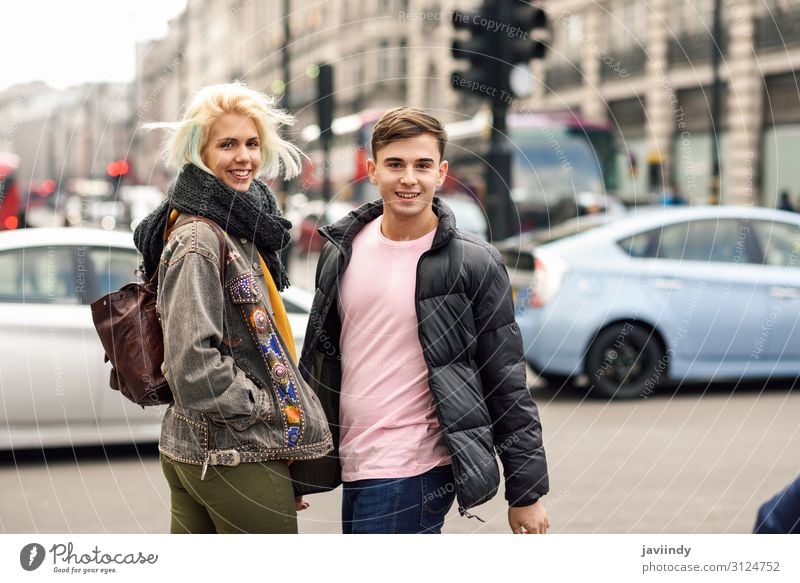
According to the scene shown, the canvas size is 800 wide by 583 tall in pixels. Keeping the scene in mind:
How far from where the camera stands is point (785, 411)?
789 cm

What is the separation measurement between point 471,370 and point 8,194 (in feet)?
71.7

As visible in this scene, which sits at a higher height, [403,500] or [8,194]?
[8,194]

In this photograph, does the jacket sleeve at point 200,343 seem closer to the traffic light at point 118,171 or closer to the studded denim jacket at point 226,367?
the studded denim jacket at point 226,367

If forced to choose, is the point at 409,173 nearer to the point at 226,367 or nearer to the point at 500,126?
the point at 226,367

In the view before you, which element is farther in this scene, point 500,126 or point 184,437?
point 500,126

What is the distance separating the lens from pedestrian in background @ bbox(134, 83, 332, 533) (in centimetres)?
248

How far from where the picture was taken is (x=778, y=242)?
8.55 metres

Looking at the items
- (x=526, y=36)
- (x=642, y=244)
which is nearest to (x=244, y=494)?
(x=642, y=244)

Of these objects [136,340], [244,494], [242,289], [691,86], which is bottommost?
[244,494]

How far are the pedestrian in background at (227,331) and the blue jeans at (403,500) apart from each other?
7.0 inches

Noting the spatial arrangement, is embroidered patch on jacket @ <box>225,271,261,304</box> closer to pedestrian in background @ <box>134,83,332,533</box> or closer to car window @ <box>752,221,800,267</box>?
pedestrian in background @ <box>134,83,332,533</box>
